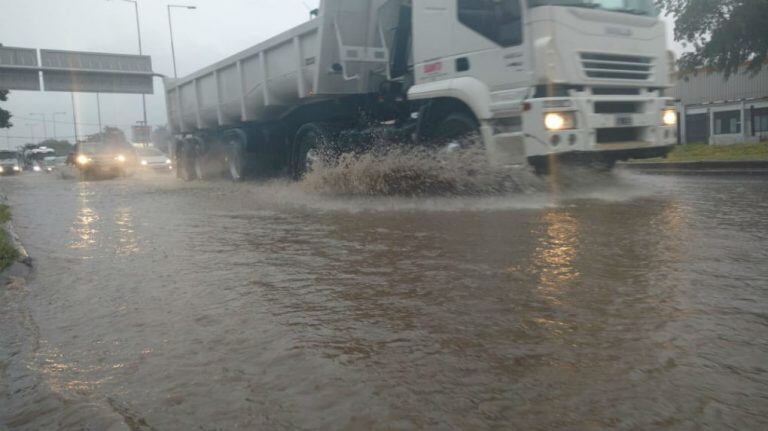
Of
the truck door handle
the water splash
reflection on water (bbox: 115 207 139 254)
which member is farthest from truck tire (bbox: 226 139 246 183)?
the truck door handle

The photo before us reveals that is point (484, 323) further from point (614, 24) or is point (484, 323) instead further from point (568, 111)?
point (614, 24)

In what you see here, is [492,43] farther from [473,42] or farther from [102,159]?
[102,159]

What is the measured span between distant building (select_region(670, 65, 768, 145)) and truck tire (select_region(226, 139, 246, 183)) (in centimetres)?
2469

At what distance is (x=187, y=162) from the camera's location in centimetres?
1922

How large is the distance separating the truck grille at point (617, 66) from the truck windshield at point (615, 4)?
68 cm

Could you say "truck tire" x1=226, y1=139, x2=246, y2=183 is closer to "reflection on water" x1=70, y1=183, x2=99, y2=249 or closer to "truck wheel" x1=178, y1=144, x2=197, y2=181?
"truck wheel" x1=178, y1=144, x2=197, y2=181

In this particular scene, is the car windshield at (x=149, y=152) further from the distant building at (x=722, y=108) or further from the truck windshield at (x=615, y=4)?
the distant building at (x=722, y=108)

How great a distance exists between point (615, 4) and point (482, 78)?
219cm

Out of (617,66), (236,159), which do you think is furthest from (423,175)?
(236,159)

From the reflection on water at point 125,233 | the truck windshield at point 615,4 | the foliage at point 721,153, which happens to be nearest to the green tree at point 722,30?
the foliage at point 721,153

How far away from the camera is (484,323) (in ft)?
10.9

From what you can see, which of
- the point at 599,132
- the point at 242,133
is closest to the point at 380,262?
the point at 599,132

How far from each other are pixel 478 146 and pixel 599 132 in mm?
1611

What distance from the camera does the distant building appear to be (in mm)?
33031
